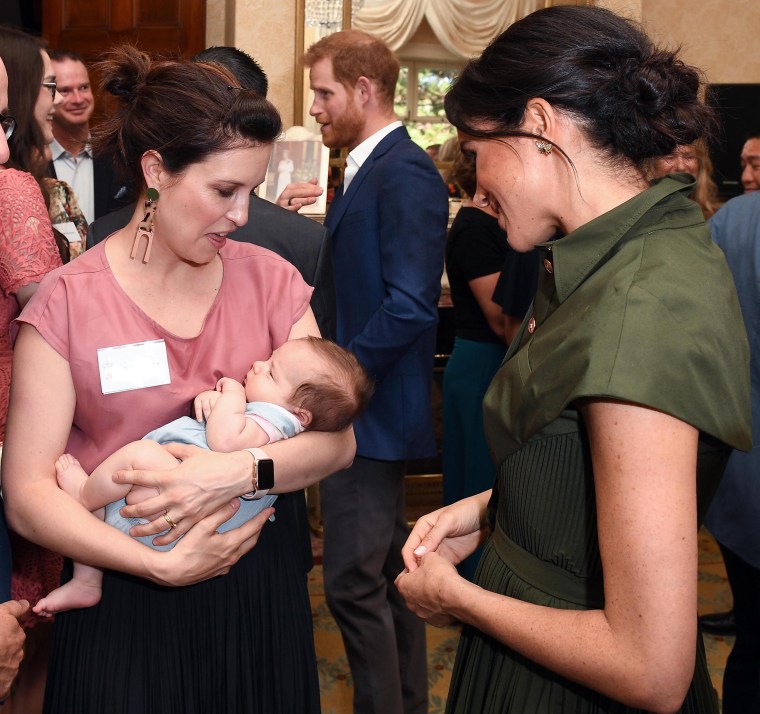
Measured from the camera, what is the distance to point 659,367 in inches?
45.8

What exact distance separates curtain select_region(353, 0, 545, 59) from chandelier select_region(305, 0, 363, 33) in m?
0.11

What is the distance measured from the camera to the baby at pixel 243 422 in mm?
1677

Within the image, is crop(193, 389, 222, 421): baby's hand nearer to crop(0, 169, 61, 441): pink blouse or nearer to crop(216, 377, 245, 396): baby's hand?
crop(216, 377, 245, 396): baby's hand

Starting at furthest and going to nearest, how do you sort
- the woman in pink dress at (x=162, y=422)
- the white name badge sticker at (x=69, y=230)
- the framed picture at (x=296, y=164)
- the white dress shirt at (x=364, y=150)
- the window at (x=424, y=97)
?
the window at (x=424, y=97)
the framed picture at (x=296, y=164)
the white name badge sticker at (x=69, y=230)
the white dress shirt at (x=364, y=150)
the woman in pink dress at (x=162, y=422)

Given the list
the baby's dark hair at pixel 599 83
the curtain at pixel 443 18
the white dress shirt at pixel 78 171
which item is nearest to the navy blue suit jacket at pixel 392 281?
the baby's dark hair at pixel 599 83

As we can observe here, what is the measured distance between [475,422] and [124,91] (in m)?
2.28

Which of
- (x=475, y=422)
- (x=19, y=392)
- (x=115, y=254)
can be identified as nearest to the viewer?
(x=19, y=392)

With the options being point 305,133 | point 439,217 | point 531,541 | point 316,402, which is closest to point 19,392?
point 316,402

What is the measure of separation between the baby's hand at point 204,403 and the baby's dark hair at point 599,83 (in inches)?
28.2

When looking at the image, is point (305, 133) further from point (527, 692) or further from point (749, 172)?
point (527, 692)

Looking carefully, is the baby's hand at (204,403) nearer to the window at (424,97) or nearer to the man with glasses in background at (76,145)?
the man with glasses in background at (76,145)

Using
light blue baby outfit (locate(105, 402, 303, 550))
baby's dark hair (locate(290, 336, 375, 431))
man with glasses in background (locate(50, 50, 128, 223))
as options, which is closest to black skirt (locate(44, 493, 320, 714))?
light blue baby outfit (locate(105, 402, 303, 550))

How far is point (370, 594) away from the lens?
119 inches

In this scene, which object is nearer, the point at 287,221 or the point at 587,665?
the point at 587,665
